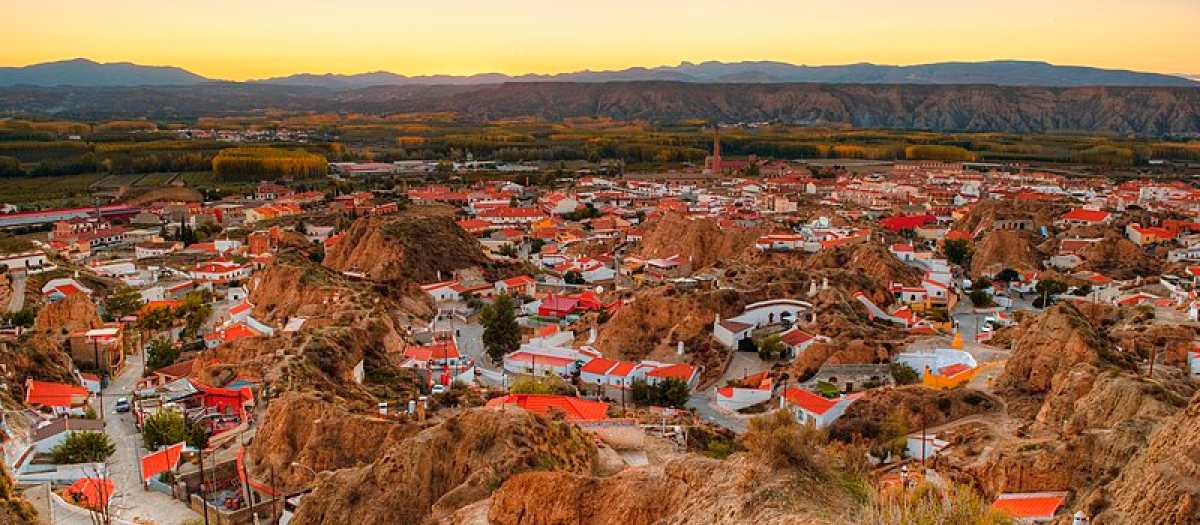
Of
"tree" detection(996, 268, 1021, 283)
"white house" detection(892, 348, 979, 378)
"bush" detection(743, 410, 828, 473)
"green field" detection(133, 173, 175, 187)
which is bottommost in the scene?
"tree" detection(996, 268, 1021, 283)

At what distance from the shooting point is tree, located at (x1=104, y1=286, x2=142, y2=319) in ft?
148

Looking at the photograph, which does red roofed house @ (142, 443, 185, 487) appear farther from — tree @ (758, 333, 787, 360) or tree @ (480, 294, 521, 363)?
tree @ (758, 333, 787, 360)

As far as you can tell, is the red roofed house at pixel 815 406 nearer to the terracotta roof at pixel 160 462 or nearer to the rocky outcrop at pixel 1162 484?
the rocky outcrop at pixel 1162 484

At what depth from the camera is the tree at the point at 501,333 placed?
38.2 meters

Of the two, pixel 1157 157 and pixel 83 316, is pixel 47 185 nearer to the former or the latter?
pixel 83 316

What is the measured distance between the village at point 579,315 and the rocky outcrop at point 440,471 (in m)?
2.98

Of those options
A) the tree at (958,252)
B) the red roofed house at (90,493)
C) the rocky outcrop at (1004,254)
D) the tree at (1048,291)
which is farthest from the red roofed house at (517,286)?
the red roofed house at (90,493)

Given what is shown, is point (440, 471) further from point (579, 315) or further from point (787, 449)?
point (579, 315)

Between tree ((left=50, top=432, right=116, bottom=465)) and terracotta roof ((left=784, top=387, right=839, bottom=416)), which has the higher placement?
tree ((left=50, top=432, right=116, bottom=465))

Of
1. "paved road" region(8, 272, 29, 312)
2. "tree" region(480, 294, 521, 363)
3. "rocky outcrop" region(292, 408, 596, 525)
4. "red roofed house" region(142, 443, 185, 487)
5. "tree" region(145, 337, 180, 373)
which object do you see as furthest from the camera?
"paved road" region(8, 272, 29, 312)

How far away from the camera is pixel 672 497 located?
1472 cm

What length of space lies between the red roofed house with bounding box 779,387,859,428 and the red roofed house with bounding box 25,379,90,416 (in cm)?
2182

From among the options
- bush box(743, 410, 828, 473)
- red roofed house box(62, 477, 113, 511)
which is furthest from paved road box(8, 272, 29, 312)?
bush box(743, 410, 828, 473)

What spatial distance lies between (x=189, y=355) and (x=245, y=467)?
15788mm
